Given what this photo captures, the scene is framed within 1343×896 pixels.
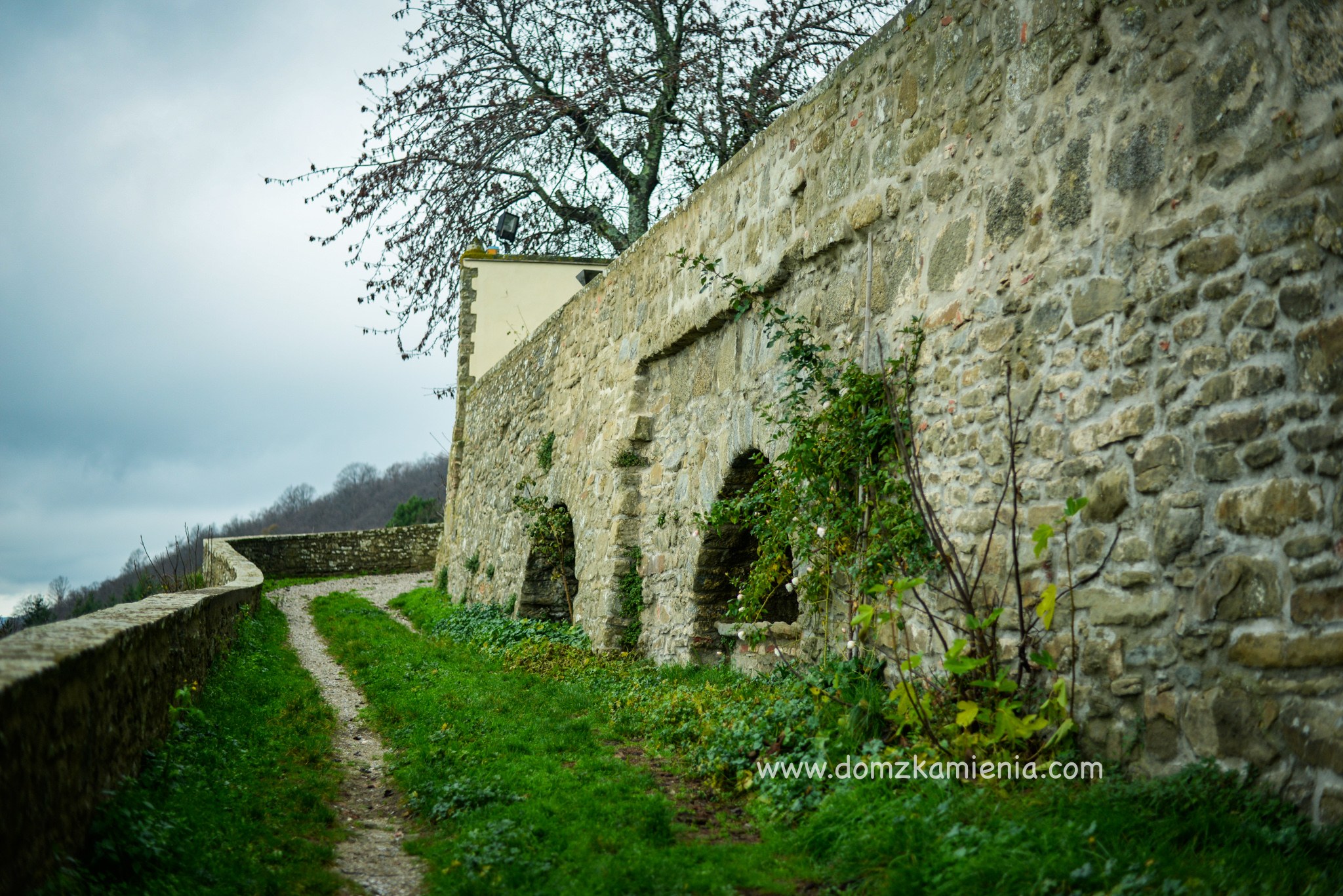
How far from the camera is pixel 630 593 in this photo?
8367 mm

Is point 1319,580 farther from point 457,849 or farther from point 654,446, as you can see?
point 654,446

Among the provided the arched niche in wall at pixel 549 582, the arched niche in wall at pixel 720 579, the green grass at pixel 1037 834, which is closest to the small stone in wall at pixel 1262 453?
the green grass at pixel 1037 834

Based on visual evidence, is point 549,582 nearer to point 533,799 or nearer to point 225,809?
point 533,799

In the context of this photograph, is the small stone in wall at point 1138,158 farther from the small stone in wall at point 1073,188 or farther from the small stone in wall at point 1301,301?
the small stone in wall at point 1301,301

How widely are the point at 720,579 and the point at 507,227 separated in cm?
1086

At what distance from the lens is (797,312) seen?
616 centimetres

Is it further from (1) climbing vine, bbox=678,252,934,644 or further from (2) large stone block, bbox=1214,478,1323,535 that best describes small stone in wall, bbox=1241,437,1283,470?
(1) climbing vine, bbox=678,252,934,644

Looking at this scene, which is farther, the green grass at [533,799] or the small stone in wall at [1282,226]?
the green grass at [533,799]

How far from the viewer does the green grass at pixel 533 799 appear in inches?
136

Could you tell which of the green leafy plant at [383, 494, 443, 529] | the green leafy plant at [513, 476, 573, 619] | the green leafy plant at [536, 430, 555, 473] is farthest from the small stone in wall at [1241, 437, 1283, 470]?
the green leafy plant at [383, 494, 443, 529]

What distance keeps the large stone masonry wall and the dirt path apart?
252 cm

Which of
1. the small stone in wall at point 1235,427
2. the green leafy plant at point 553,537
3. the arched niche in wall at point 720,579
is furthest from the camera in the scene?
the green leafy plant at point 553,537

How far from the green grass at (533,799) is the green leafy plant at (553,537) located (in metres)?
2.39

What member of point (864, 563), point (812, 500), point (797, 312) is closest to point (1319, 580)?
point (864, 563)
